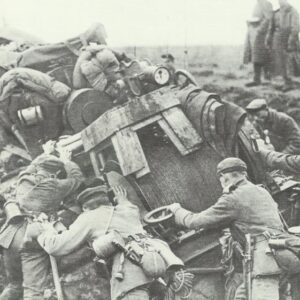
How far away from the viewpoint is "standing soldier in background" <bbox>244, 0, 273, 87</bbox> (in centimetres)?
677

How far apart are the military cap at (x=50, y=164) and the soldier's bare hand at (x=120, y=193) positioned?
1.98 ft

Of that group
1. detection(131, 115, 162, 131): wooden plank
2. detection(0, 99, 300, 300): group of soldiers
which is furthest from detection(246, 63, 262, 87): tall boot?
detection(131, 115, 162, 131): wooden plank

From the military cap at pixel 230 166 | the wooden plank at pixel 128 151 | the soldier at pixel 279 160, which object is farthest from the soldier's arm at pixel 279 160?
the wooden plank at pixel 128 151

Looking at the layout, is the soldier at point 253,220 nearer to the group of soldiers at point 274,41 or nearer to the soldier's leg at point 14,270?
the soldier's leg at point 14,270

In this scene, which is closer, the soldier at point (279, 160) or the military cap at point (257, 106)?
the soldier at point (279, 160)

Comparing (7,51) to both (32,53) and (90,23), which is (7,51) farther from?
(90,23)

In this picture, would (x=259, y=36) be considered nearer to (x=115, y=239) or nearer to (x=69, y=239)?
(x=115, y=239)

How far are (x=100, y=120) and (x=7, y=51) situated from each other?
204 cm

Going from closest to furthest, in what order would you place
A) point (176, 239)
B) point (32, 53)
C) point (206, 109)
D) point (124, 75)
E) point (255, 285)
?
point (255, 285) < point (176, 239) < point (206, 109) < point (124, 75) < point (32, 53)

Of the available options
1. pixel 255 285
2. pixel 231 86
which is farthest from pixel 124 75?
pixel 255 285

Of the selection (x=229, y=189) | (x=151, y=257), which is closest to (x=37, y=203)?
(x=151, y=257)

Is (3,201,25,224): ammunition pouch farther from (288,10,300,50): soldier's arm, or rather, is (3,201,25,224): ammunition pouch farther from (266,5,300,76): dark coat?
(288,10,300,50): soldier's arm

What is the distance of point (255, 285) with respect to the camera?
5.10 m

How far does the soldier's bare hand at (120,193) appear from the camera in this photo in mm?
5512
